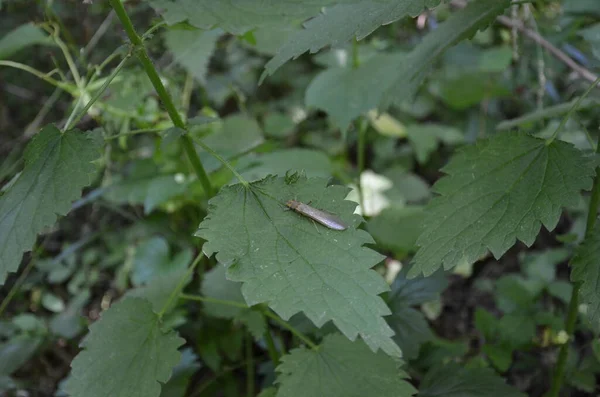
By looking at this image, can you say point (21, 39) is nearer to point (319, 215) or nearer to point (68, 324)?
point (68, 324)

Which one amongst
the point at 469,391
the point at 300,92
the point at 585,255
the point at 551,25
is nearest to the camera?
the point at 585,255

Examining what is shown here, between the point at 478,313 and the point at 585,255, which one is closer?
the point at 585,255

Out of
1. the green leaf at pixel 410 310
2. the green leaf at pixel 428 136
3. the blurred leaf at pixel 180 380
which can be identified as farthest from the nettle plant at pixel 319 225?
the green leaf at pixel 428 136

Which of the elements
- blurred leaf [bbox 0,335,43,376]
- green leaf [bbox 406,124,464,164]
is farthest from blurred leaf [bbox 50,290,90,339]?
green leaf [bbox 406,124,464,164]

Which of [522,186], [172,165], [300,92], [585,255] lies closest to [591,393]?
[585,255]

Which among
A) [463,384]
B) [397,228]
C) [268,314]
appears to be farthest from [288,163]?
[463,384]

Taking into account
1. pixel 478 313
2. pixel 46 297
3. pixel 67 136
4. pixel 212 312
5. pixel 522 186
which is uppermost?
pixel 67 136

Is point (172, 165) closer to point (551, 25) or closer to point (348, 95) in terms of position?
point (348, 95)
